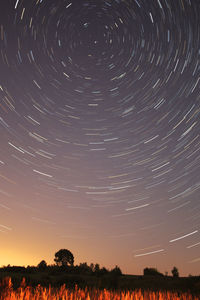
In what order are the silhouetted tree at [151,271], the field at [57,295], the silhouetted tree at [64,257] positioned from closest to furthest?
the field at [57,295], the silhouetted tree at [151,271], the silhouetted tree at [64,257]

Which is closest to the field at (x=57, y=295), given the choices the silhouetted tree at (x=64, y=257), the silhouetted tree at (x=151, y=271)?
the silhouetted tree at (x=151, y=271)

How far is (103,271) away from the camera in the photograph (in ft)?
99.6

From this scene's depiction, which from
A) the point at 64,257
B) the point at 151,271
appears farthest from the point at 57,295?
the point at 64,257

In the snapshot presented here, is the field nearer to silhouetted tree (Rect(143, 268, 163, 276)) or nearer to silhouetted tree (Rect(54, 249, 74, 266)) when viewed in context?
silhouetted tree (Rect(143, 268, 163, 276))

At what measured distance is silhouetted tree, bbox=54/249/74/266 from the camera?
5404cm

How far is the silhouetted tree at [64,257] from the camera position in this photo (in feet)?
177

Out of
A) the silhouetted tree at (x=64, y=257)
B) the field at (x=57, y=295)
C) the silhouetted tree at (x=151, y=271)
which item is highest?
the silhouetted tree at (x=64, y=257)

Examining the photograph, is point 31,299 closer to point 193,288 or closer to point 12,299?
point 12,299

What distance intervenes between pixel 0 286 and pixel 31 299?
1.23 m

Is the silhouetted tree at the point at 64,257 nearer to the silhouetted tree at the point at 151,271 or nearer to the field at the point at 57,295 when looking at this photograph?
the silhouetted tree at the point at 151,271

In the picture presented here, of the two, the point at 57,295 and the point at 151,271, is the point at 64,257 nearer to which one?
the point at 151,271

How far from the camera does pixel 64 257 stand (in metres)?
54.4

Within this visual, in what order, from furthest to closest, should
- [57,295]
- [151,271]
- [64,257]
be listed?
1. [64,257]
2. [151,271]
3. [57,295]

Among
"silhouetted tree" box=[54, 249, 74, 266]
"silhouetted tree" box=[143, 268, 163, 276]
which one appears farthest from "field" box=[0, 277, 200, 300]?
"silhouetted tree" box=[54, 249, 74, 266]
